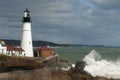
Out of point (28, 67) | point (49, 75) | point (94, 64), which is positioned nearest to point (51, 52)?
point (94, 64)

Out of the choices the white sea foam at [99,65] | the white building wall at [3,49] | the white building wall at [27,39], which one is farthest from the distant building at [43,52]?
the white building wall at [3,49]

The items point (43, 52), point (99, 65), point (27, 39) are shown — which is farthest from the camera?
point (99, 65)

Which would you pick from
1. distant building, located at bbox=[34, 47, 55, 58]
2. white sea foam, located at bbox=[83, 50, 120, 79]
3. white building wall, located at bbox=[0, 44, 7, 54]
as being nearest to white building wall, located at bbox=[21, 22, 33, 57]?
white building wall, located at bbox=[0, 44, 7, 54]

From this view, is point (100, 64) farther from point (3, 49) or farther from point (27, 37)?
point (3, 49)

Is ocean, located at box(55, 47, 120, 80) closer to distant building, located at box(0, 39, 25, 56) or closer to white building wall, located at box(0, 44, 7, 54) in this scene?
distant building, located at box(0, 39, 25, 56)

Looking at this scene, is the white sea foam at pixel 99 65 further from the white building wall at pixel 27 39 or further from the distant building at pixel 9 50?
the distant building at pixel 9 50

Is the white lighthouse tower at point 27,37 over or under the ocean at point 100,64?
over

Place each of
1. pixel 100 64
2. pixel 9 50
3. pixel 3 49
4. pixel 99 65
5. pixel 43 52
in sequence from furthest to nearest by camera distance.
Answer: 1. pixel 100 64
2. pixel 99 65
3. pixel 43 52
4. pixel 9 50
5. pixel 3 49

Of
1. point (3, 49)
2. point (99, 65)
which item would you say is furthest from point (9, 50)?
point (99, 65)

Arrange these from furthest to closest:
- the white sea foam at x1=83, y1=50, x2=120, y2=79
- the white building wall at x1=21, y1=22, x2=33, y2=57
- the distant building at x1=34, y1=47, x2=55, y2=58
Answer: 1. the distant building at x1=34, y1=47, x2=55, y2=58
2. the white building wall at x1=21, y1=22, x2=33, y2=57
3. the white sea foam at x1=83, y1=50, x2=120, y2=79

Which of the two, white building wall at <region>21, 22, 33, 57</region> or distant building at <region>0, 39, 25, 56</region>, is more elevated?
white building wall at <region>21, 22, 33, 57</region>

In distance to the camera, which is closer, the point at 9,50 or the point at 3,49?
the point at 3,49

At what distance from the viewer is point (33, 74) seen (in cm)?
2389

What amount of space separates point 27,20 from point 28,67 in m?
23.4
